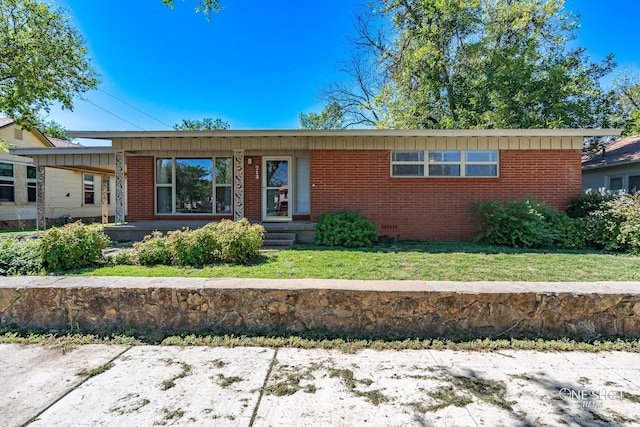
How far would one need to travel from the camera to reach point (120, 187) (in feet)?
31.5

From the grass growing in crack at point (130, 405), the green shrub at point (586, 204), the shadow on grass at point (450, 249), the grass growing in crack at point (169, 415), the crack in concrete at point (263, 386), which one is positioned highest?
the green shrub at point (586, 204)

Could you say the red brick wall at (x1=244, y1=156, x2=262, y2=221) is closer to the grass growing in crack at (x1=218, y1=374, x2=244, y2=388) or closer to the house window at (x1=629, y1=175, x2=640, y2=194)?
the grass growing in crack at (x1=218, y1=374, x2=244, y2=388)

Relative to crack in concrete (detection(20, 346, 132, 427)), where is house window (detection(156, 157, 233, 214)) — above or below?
above

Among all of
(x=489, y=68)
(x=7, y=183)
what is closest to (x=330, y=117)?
(x=489, y=68)

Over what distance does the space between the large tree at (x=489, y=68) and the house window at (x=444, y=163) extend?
6.94 meters

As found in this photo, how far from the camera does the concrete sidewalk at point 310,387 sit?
222cm

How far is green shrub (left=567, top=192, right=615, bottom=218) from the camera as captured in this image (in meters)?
8.23

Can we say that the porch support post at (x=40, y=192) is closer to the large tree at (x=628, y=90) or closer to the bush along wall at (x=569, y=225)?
the bush along wall at (x=569, y=225)

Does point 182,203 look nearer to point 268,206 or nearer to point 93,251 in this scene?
point 268,206

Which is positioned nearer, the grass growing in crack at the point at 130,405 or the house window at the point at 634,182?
the grass growing in crack at the point at 130,405

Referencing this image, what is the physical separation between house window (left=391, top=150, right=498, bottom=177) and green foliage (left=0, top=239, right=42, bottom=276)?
7.84 metres

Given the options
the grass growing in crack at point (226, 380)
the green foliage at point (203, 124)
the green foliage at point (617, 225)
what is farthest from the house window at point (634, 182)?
the green foliage at point (203, 124)

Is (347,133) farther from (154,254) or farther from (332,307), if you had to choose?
(332,307)

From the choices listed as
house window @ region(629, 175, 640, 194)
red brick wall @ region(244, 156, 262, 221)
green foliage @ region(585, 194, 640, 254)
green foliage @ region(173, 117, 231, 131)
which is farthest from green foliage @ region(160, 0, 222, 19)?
green foliage @ region(173, 117, 231, 131)
